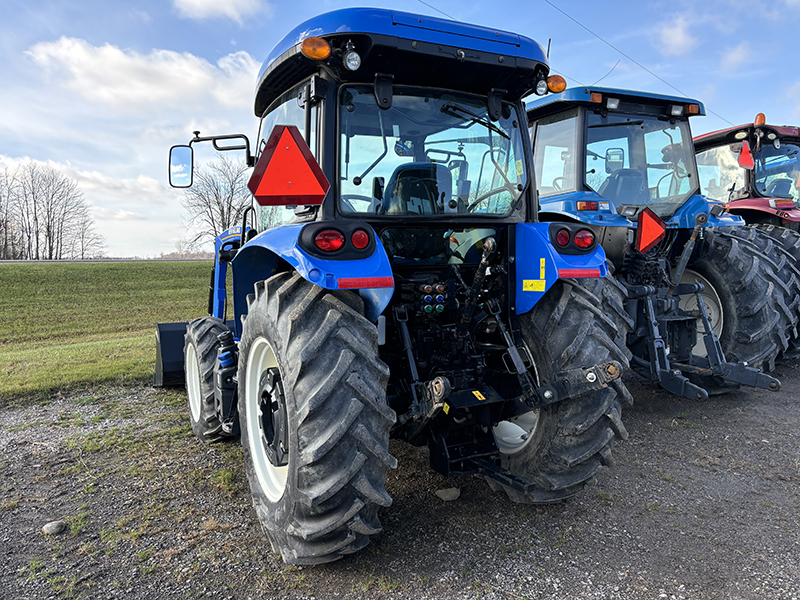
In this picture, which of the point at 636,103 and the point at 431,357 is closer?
the point at 431,357

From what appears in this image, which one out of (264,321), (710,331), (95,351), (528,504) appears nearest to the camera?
(264,321)

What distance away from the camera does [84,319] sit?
12.3 m

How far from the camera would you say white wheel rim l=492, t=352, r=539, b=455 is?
2.98m

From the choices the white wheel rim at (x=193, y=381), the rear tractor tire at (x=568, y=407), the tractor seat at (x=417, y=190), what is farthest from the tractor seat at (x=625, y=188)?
the white wheel rim at (x=193, y=381)

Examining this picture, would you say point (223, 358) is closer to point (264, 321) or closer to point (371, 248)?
point (264, 321)

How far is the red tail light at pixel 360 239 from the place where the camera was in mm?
2365

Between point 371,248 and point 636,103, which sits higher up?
point 636,103

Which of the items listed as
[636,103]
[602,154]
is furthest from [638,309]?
[636,103]

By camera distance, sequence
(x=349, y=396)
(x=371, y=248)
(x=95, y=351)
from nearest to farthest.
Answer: (x=349, y=396) → (x=371, y=248) → (x=95, y=351)

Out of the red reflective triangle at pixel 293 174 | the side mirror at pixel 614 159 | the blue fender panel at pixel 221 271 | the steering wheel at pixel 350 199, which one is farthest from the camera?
the side mirror at pixel 614 159

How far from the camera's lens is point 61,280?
60.1 feet

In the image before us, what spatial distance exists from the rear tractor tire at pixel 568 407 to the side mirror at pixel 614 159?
307 centimetres

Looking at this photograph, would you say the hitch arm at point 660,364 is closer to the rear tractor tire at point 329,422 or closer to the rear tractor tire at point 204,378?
the rear tractor tire at point 329,422

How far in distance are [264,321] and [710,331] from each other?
3.95 m
